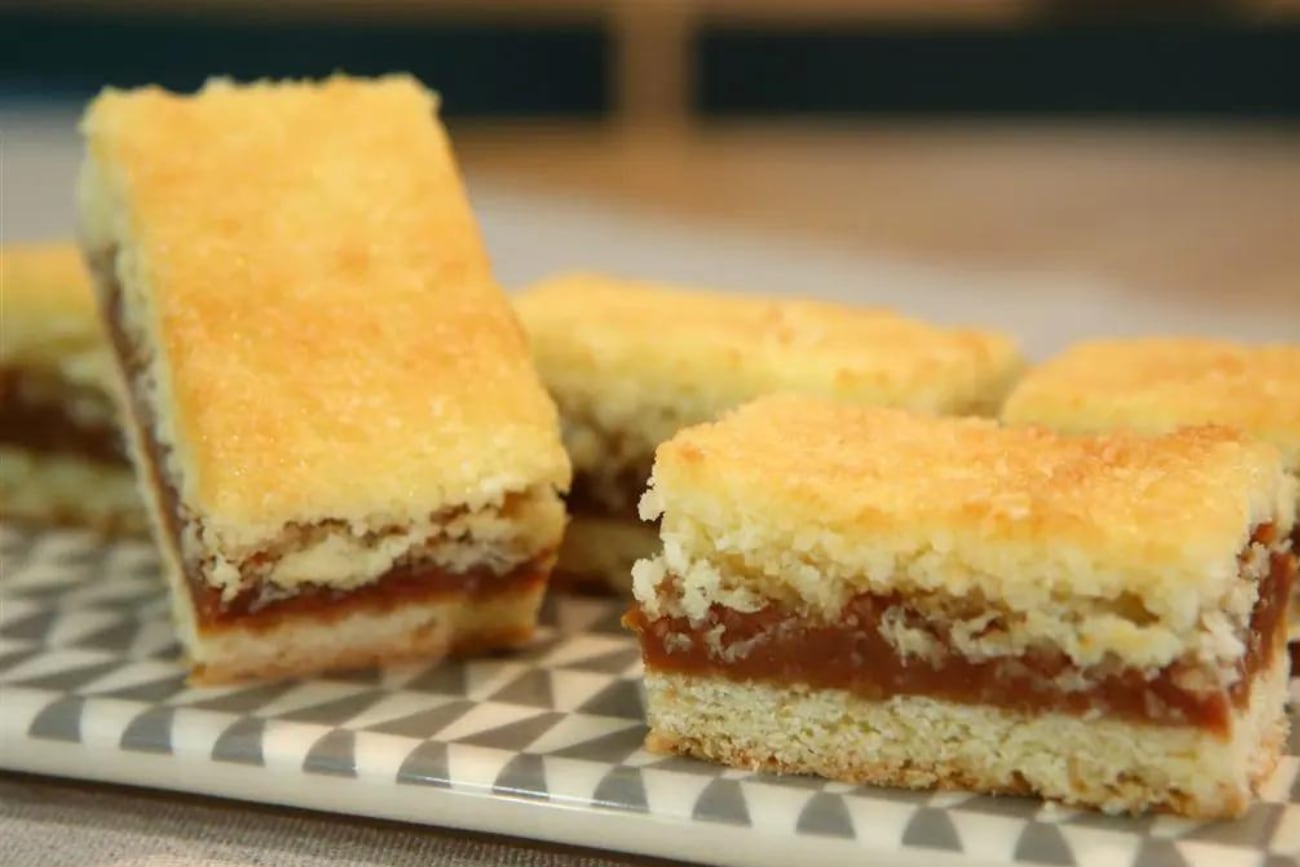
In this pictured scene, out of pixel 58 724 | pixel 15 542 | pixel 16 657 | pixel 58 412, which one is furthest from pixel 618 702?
pixel 58 412

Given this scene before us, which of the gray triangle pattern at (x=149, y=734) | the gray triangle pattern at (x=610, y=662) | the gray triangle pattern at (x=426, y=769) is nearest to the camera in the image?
the gray triangle pattern at (x=426, y=769)

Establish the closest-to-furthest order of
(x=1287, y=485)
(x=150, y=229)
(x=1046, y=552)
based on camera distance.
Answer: (x=1046, y=552)
(x=1287, y=485)
(x=150, y=229)

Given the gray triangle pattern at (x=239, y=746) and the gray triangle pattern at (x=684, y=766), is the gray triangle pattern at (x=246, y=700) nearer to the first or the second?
the gray triangle pattern at (x=239, y=746)

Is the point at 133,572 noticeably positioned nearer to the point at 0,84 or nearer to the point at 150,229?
the point at 150,229

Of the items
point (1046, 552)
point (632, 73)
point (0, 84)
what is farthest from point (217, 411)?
point (0, 84)

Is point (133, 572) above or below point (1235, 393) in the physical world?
below

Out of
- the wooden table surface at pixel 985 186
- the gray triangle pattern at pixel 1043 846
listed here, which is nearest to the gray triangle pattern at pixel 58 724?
the gray triangle pattern at pixel 1043 846
